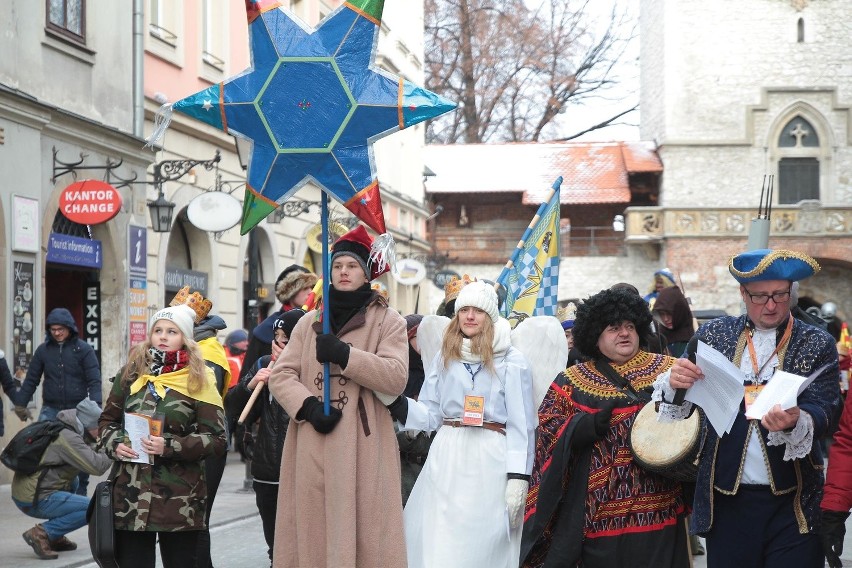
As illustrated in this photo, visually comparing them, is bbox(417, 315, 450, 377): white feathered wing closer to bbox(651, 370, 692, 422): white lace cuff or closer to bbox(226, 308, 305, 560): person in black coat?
bbox(226, 308, 305, 560): person in black coat

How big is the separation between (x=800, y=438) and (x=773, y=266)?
680mm

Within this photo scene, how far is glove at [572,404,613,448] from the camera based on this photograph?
5852mm

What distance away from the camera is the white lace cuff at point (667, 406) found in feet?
17.9

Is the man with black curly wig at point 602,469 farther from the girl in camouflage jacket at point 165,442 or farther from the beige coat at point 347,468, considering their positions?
the girl in camouflage jacket at point 165,442

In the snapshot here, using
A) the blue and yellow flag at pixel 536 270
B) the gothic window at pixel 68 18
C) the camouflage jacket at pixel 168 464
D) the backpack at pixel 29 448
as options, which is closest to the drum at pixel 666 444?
the camouflage jacket at pixel 168 464

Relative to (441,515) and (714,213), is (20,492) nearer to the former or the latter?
(441,515)

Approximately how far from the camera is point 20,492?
9.75 metres

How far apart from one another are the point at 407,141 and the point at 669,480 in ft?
110

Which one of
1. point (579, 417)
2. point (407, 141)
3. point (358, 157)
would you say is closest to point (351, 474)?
point (579, 417)

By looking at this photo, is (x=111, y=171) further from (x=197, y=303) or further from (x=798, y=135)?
(x=798, y=135)

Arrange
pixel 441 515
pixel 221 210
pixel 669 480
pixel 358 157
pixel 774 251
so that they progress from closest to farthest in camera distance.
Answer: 1. pixel 774 251
2. pixel 669 480
3. pixel 358 157
4. pixel 441 515
5. pixel 221 210

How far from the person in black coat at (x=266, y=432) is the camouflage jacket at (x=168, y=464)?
1.22 metres

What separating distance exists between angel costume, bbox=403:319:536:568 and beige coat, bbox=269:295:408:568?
36.8 inches

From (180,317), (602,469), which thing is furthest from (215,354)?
(602,469)
